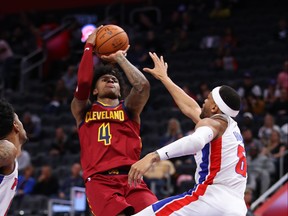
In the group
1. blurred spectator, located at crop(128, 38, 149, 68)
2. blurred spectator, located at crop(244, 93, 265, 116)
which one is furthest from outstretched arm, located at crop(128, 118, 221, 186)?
blurred spectator, located at crop(128, 38, 149, 68)

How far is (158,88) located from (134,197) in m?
11.0

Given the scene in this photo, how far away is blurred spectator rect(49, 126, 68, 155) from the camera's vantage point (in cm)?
1697

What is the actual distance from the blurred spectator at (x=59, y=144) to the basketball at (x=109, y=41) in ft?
30.7

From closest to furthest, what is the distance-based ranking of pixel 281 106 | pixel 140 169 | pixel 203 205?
pixel 140 169
pixel 203 205
pixel 281 106

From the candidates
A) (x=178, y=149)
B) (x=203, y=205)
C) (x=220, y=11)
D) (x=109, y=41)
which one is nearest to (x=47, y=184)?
(x=220, y=11)

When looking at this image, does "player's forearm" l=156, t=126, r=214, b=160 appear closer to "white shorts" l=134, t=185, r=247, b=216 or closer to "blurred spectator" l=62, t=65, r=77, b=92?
"white shorts" l=134, t=185, r=247, b=216

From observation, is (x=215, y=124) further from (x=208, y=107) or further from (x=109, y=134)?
(x=109, y=134)

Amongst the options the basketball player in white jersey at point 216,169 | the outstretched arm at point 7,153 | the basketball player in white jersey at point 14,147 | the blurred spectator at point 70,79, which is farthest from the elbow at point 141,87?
the blurred spectator at point 70,79

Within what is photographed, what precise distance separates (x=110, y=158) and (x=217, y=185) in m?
1.15

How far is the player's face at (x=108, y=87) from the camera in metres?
7.66

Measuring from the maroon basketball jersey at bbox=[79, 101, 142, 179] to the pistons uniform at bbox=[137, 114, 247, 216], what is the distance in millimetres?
828

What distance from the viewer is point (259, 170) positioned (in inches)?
542

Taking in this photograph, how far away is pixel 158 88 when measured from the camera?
18.2 meters

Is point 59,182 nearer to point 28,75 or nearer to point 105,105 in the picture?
point 28,75
